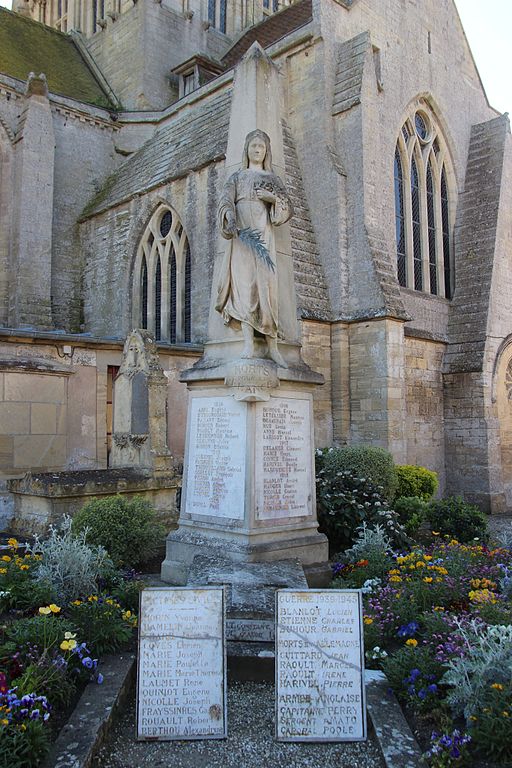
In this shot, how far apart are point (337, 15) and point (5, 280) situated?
11543 millimetres

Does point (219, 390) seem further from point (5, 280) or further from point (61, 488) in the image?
point (5, 280)

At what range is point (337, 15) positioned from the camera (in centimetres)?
1495

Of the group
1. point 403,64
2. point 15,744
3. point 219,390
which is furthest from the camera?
point 403,64

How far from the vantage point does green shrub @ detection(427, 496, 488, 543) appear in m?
8.12

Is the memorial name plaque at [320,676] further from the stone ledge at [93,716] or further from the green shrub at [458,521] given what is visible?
the green shrub at [458,521]

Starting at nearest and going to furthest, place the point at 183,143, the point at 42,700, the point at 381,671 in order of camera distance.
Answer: the point at 42,700 → the point at 381,671 → the point at 183,143

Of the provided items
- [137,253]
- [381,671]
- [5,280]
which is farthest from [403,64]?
[381,671]

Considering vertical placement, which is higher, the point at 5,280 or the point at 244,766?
the point at 5,280

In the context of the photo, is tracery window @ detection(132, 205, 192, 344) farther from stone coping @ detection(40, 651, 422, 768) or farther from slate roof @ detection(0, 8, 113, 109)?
stone coping @ detection(40, 651, 422, 768)

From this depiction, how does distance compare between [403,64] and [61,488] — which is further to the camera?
[403,64]

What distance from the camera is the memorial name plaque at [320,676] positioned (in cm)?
315

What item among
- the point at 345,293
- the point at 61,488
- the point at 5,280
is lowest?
the point at 61,488

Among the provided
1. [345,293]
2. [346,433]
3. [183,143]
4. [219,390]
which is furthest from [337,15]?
[219,390]

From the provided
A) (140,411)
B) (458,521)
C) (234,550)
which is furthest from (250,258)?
(458,521)
